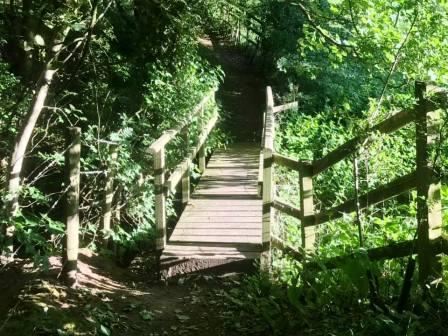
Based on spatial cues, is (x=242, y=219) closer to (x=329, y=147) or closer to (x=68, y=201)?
(x=68, y=201)

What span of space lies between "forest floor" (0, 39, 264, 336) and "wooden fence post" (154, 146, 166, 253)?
0.43 meters

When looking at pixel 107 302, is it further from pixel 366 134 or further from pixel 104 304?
pixel 366 134

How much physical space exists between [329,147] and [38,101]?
6.65m

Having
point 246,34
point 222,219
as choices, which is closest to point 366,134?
point 222,219

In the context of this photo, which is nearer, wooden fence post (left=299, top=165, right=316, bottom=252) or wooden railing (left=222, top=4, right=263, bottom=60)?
wooden fence post (left=299, top=165, right=316, bottom=252)

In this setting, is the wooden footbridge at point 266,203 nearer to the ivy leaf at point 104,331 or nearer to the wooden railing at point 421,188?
the wooden railing at point 421,188

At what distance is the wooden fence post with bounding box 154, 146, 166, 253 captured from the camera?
5.54m

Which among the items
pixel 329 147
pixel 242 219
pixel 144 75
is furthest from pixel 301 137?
pixel 242 219

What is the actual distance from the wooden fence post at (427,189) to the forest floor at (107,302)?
1632mm

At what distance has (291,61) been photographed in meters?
13.2

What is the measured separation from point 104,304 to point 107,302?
0.08 metres

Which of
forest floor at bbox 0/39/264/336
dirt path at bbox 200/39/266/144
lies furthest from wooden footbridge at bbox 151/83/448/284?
dirt path at bbox 200/39/266/144

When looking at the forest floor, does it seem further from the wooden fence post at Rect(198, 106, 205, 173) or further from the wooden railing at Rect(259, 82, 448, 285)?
the wooden fence post at Rect(198, 106, 205, 173)

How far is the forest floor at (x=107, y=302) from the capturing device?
3662 millimetres
